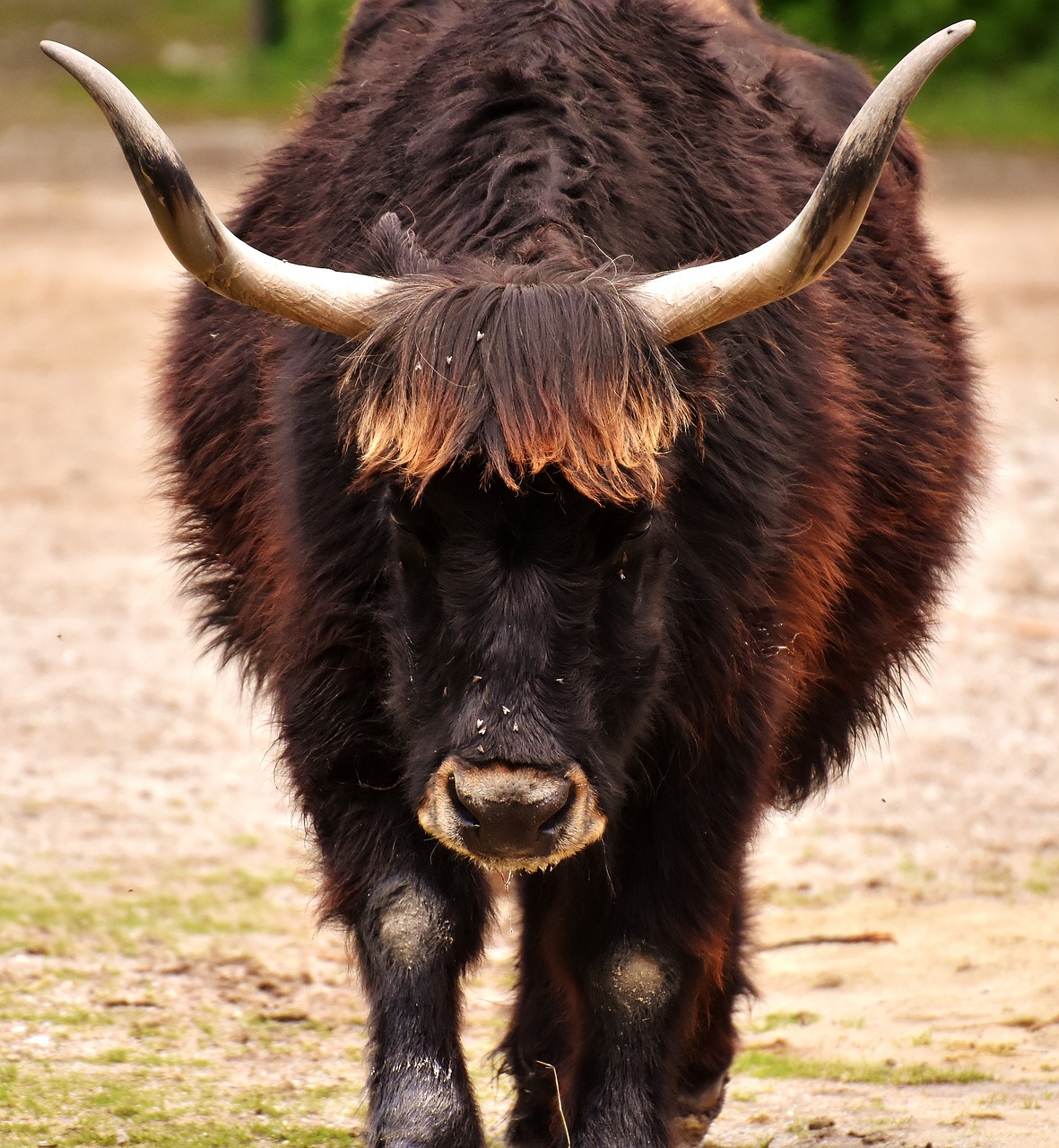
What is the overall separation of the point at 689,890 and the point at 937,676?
4837 mm

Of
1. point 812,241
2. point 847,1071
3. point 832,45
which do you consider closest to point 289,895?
point 847,1071

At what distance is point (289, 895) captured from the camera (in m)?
6.41

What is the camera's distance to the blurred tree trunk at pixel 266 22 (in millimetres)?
28875

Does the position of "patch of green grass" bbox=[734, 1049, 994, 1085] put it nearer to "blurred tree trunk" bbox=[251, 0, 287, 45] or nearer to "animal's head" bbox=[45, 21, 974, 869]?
"animal's head" bbox=[45, 21, 974, 869]

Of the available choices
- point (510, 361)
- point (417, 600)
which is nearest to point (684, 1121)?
point (417, 600)

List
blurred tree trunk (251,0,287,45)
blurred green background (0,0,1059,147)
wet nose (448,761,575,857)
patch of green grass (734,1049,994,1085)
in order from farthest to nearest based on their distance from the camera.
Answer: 1. blurred tree trunk (251,0,287,45)
2. blurred green background (0,0,1059,147)
3. patch of green grass (734,1049,994,1085)
4. wet nose (448,761,575,857)

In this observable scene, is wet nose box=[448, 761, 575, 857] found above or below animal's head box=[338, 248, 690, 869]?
below

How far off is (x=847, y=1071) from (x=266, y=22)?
26065 mm

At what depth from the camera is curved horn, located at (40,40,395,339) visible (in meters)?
3.33

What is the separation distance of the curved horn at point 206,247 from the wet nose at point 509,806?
894 millimetres

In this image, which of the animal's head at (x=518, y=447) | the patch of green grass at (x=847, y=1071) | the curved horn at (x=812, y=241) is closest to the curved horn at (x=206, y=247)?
the animal's head at (x=518, y=447)

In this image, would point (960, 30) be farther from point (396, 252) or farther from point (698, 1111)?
point (698, 1111)

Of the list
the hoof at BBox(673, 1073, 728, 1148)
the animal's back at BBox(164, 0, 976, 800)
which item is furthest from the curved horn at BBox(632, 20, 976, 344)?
the hoof at BBox(673, 1073, 728, 1148)

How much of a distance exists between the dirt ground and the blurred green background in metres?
13.4
